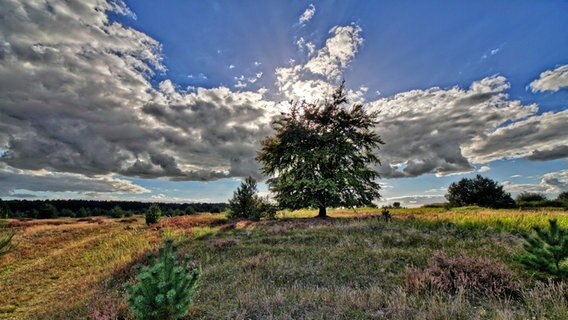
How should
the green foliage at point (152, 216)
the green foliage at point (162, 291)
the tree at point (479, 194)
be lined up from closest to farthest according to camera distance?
the green foliage at point (162, 291), the green foliage at point (152, 216), the tree at point (479, 194)

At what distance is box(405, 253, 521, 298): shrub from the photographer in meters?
6.97

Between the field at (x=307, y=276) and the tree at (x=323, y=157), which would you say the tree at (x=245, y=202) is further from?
the field at (x=307, y=276)

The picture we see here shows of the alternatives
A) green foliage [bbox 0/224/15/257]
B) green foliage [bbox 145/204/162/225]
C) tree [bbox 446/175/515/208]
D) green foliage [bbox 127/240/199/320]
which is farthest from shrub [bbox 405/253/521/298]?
tree [bbox 446/175/515/208]

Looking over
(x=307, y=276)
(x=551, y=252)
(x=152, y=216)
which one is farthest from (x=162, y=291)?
(x=152, y=216)

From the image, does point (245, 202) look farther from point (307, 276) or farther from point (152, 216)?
point (307, 276)

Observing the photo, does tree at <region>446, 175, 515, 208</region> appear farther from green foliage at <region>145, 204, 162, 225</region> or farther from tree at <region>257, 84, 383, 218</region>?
green foliage at <region>145, 204, 162, 225</region>

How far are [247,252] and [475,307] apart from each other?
879 centimetres

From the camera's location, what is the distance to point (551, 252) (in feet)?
23.3

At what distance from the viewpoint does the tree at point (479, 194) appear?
6369 centimetres

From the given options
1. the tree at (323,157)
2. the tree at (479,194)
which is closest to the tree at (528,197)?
the tree at (479,194)

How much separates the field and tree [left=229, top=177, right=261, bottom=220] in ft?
32.4

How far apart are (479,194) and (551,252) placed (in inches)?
2752

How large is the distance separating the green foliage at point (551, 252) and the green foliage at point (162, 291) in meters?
7.61

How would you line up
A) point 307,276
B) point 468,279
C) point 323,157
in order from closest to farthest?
1. point 468,279
2. point 307,276
3. point 323,157
